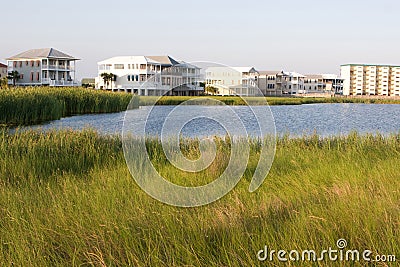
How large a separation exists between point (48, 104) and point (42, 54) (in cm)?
3895

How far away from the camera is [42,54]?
59.4 metres

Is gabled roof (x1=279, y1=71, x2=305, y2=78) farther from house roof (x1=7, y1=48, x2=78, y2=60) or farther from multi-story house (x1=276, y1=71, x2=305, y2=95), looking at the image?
house roof (x1=7, y1=48, x2=78, y2=60)

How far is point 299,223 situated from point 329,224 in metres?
0.26

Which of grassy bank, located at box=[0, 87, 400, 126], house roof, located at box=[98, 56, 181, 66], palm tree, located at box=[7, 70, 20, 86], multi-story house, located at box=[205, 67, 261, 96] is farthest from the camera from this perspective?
house roof, located at box=[98, 56, 181, 66]

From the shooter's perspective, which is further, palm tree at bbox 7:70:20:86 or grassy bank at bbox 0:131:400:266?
palm tree at bbox 7:70:20:86

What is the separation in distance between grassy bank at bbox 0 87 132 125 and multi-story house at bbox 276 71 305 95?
217 feet

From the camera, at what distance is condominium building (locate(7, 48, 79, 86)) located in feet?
192

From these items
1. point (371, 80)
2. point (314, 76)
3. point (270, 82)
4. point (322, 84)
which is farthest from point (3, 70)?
point (371, 80)

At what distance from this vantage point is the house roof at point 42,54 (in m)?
59.1

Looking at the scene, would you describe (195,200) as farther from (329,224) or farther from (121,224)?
(329,224)

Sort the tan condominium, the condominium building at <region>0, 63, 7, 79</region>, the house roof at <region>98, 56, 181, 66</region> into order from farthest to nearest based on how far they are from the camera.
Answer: the tan condominium
the house roof at <region>98, 56, 181, 66</region>
the condominium building at <region>0, 63, 7, 79</region>

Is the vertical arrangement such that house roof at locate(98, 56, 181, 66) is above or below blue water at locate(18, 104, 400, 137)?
above

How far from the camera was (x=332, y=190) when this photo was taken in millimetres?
5016

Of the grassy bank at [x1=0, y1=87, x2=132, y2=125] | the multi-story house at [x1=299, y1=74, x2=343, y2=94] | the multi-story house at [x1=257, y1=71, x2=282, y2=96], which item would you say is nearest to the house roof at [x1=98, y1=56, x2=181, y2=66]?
the multi-story house at [x1=257, y1=71, x2=282, y2=96]
